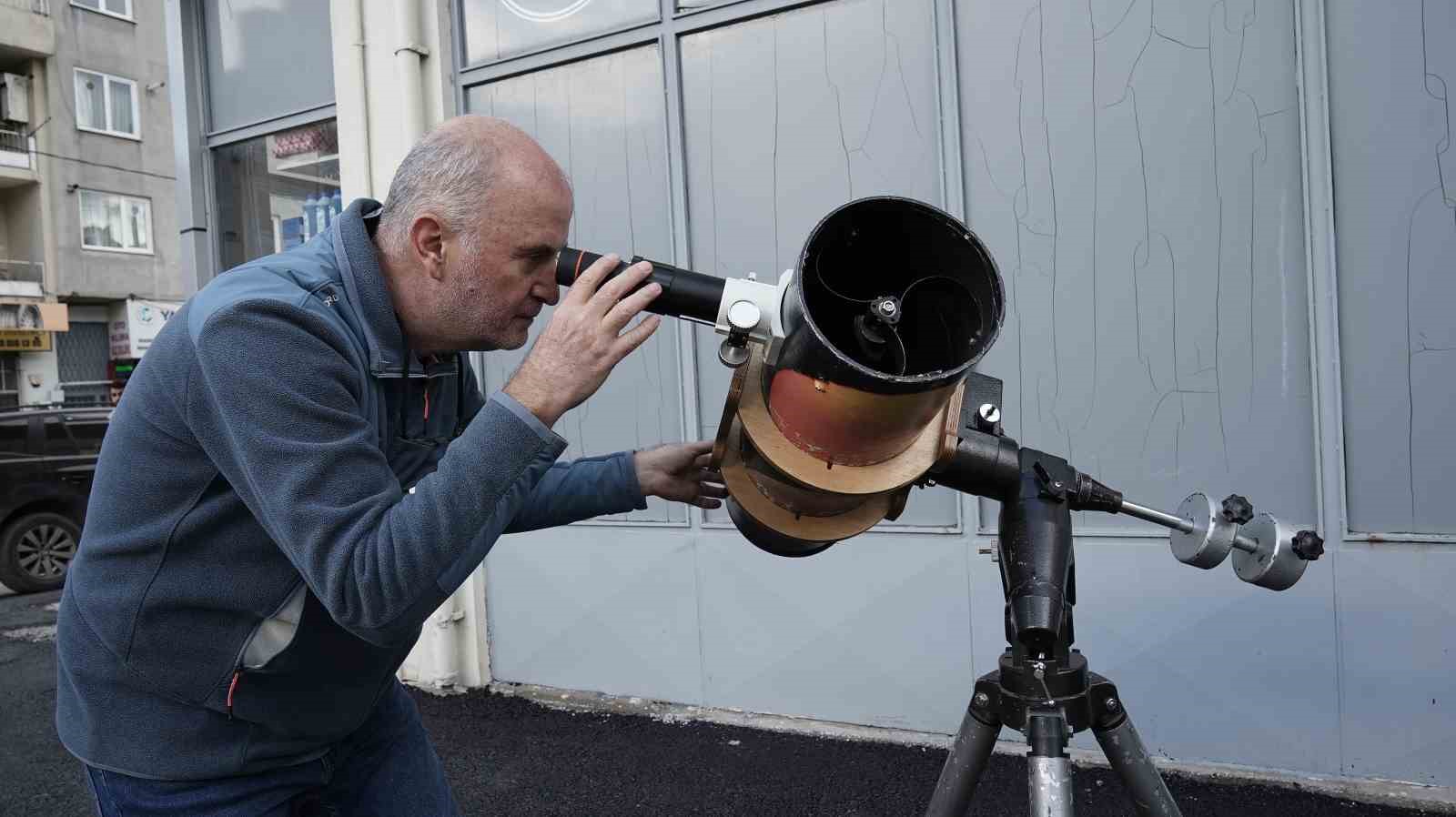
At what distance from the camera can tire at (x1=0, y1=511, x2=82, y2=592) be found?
8117 mm

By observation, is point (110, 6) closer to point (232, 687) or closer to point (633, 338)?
point (232, 687)

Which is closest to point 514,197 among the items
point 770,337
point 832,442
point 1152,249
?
point 770,337

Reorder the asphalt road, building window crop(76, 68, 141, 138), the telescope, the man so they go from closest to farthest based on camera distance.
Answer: the telescope
the man
the asphalt road
building window crop(76, 68, 141, 138)

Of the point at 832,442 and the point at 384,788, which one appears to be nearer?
the point at 832,442

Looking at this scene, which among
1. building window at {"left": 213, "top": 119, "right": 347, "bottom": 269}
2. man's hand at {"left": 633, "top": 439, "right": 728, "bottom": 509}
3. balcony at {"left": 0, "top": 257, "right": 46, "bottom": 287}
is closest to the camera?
man's hand at {"left": 633, "top": 439, "right": 728, "bottom": 509}

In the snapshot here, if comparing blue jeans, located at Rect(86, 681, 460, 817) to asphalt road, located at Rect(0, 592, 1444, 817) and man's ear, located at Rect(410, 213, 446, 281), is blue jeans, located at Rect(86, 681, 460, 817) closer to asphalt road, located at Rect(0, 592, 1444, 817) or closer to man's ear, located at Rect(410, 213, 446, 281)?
man's ear, located at Rect(410, 213, 446, 281)

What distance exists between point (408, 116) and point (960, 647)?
345cm

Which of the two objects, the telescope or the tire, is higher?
the telescope

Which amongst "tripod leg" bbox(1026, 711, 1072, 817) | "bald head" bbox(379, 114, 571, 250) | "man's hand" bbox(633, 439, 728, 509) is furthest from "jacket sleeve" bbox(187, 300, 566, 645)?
"tripod leg" bbox(1026, 711, 1072, 817)

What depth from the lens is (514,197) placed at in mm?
1720

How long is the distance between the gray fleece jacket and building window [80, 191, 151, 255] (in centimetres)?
2316

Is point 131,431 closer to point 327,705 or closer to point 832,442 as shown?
point 327,705

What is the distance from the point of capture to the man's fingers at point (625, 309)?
1.46 m

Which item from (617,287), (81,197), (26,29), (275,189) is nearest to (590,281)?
(617,287)
